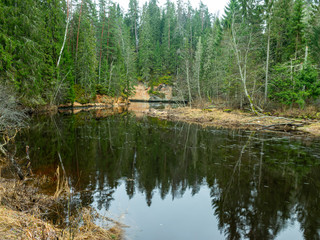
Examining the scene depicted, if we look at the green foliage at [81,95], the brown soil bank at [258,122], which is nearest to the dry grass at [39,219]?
the brown soil bank at [258,122]

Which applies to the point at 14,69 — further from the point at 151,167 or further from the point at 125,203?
the point at 125,203

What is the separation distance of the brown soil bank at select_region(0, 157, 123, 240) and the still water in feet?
1.64

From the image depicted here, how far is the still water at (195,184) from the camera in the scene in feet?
16.8

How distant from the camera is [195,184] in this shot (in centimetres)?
761

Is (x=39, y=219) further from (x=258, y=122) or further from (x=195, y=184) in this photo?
(x=258, y=122)

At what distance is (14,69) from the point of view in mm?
17734

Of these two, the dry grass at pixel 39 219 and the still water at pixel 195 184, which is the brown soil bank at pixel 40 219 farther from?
the still water at pixel 195 184

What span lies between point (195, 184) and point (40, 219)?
4.93m

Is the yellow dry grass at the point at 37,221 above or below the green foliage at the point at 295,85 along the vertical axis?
below

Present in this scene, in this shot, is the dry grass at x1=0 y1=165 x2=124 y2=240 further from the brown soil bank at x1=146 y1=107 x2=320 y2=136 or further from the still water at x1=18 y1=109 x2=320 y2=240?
the brown soil bank at x1=146 y1=107 x2=320 y2=136

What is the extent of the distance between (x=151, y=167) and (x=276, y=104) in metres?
Answer: 19.4

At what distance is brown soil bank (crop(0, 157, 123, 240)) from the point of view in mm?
3318

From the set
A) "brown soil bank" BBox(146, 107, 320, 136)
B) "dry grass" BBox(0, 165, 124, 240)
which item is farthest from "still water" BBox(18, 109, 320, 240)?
"brown soil bank" BBox(146, 107, 320, 136)

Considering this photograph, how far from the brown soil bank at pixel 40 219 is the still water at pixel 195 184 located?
50 cm
